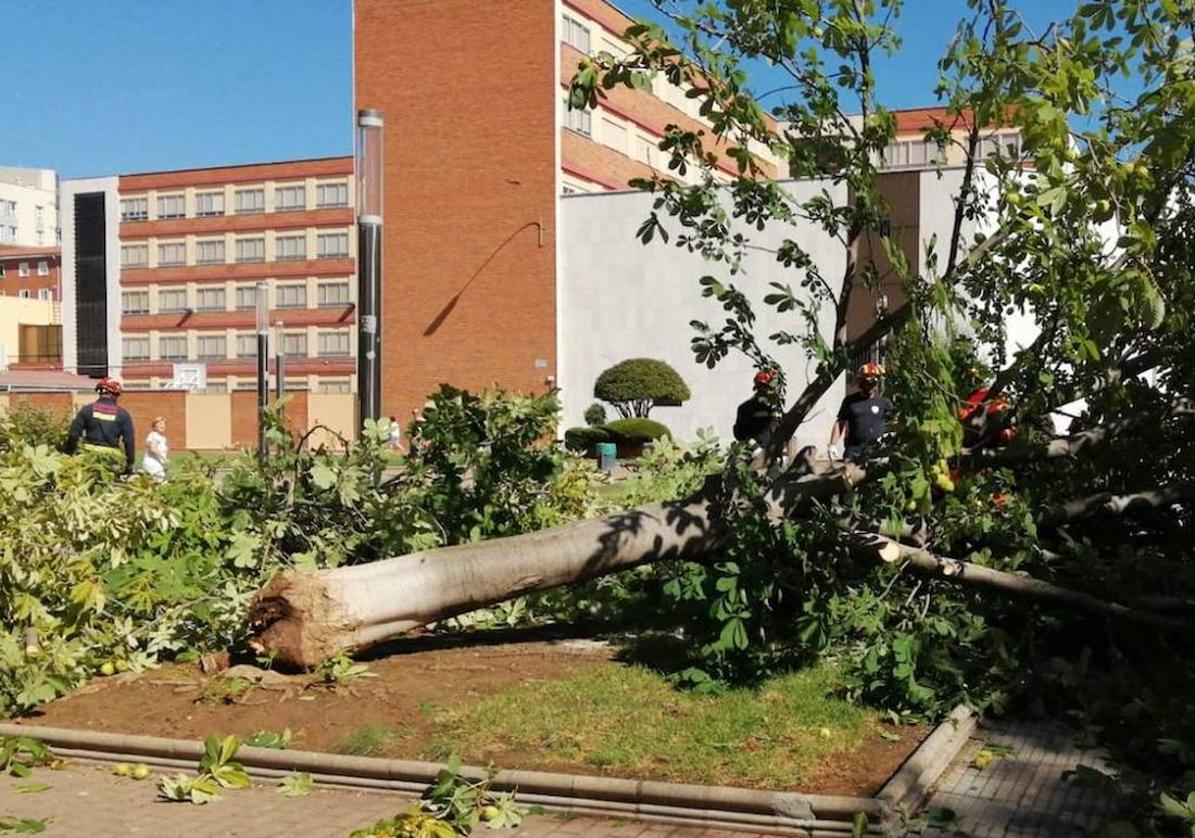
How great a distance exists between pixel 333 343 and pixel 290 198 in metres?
9.53

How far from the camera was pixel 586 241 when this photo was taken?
151 ft

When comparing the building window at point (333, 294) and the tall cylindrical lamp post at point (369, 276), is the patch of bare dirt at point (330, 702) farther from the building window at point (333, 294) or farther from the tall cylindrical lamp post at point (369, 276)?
the building window at point (333, 294)

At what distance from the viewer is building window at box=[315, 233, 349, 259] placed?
2778 inches

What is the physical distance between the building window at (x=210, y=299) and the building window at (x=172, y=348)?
2.15 metres

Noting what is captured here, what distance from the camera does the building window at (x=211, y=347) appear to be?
7256 centimetres

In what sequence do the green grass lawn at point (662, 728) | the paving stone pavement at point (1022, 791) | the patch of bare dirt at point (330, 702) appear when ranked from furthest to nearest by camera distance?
1. the patch of bare dirt at point (330, 702)
2. the green grass lawn at point (662, 728)
3. the paving stone pavement at point (1022, 791)

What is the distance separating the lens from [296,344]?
233ft

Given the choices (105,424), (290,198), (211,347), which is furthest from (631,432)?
(211,347)

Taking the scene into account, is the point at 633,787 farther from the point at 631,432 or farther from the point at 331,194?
the point at 331,194

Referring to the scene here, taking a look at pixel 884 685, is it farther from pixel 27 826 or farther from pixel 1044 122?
pixel 27 826

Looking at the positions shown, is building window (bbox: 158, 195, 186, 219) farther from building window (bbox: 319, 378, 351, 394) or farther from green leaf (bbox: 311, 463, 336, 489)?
green leaf (bbox: 311, 463, 336, 489)

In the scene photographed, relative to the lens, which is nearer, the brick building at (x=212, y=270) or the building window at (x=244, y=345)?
the brick building at (x=212, y=270)

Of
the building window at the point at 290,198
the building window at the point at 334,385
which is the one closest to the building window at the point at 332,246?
the building window at the point at 290,198

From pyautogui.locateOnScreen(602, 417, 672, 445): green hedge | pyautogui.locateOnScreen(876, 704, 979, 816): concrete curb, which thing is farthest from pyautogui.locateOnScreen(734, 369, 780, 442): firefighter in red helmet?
pyautogui.locateOnScreen(602, 417, 672, 445): green hedge
